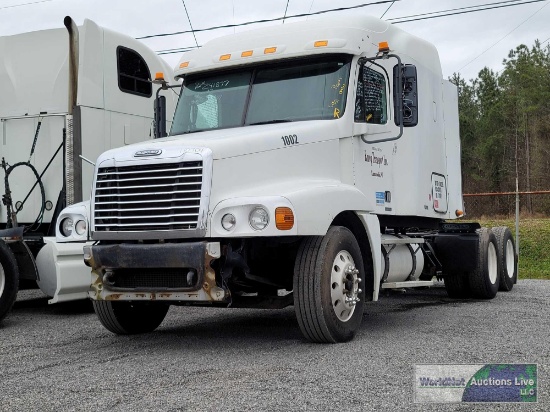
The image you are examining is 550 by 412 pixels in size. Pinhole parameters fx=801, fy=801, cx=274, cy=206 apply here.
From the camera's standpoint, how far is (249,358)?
6855 millimetres

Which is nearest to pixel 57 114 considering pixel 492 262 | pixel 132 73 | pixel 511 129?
pixel 132 73

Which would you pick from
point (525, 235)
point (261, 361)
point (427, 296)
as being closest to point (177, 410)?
point (261, 361)

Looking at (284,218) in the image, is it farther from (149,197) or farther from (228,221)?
(149,197)

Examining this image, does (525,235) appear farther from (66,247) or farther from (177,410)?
(177,410)

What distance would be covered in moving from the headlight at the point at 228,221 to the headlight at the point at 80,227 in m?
2.10

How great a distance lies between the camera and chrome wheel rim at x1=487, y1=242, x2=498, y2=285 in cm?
1227

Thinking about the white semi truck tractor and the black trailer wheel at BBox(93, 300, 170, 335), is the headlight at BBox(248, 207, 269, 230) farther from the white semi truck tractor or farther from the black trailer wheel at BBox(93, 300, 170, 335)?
the black trailer wheel at BBox(93, 300, 170, 335)

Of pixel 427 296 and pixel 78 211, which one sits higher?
pixel 78 211

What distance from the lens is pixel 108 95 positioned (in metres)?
11.1

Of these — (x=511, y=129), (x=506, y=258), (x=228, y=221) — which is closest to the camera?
(x=228, y=221)

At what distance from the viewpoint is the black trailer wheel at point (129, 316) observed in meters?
8.18

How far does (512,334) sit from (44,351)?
459 centimetres

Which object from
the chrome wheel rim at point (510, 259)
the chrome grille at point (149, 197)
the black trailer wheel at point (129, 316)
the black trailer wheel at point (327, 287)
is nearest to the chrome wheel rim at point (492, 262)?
the chrome wheel rim at point (510, 259)

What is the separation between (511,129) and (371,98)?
55.7 metres
